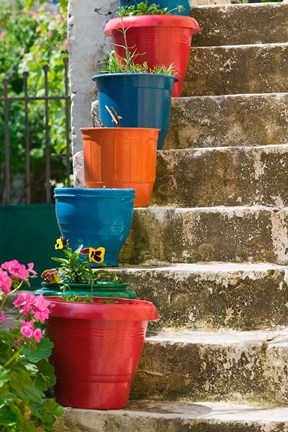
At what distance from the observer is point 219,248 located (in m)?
4.26

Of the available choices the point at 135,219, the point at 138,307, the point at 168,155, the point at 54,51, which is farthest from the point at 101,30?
the point at 54,51

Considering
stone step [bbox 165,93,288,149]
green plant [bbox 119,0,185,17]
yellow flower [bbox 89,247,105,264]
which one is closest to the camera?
yellow flower [bbox 89,247,105,264]

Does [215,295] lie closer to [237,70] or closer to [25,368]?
[25,368]

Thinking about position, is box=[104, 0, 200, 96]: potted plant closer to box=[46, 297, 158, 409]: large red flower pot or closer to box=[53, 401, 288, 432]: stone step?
box=[46, 297, 158, 409]: large red flower pot

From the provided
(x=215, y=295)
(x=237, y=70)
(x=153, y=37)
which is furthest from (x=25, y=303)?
(x=237, y=70)

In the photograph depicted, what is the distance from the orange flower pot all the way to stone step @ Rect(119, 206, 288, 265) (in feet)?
0.44

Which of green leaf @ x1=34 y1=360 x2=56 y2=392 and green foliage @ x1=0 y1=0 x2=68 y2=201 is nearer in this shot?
green leaf @ x1=34 y1=360 x2=56 y2=392

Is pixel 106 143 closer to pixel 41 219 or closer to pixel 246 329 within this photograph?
pixel 246 329

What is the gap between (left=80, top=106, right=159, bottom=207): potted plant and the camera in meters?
4.29

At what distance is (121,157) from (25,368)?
1.34 meters

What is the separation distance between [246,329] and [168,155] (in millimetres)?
937

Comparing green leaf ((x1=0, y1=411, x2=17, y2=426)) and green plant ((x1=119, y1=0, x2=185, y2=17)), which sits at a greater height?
green plant ((x1=119, y1=0, x2=185, y2=17))

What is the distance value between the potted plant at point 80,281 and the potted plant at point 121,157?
1.81 feet

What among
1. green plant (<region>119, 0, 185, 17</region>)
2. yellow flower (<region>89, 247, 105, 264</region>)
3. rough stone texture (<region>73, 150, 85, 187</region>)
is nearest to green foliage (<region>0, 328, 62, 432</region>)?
yellow flower (<region>89, 247, 105, 264</region>)
